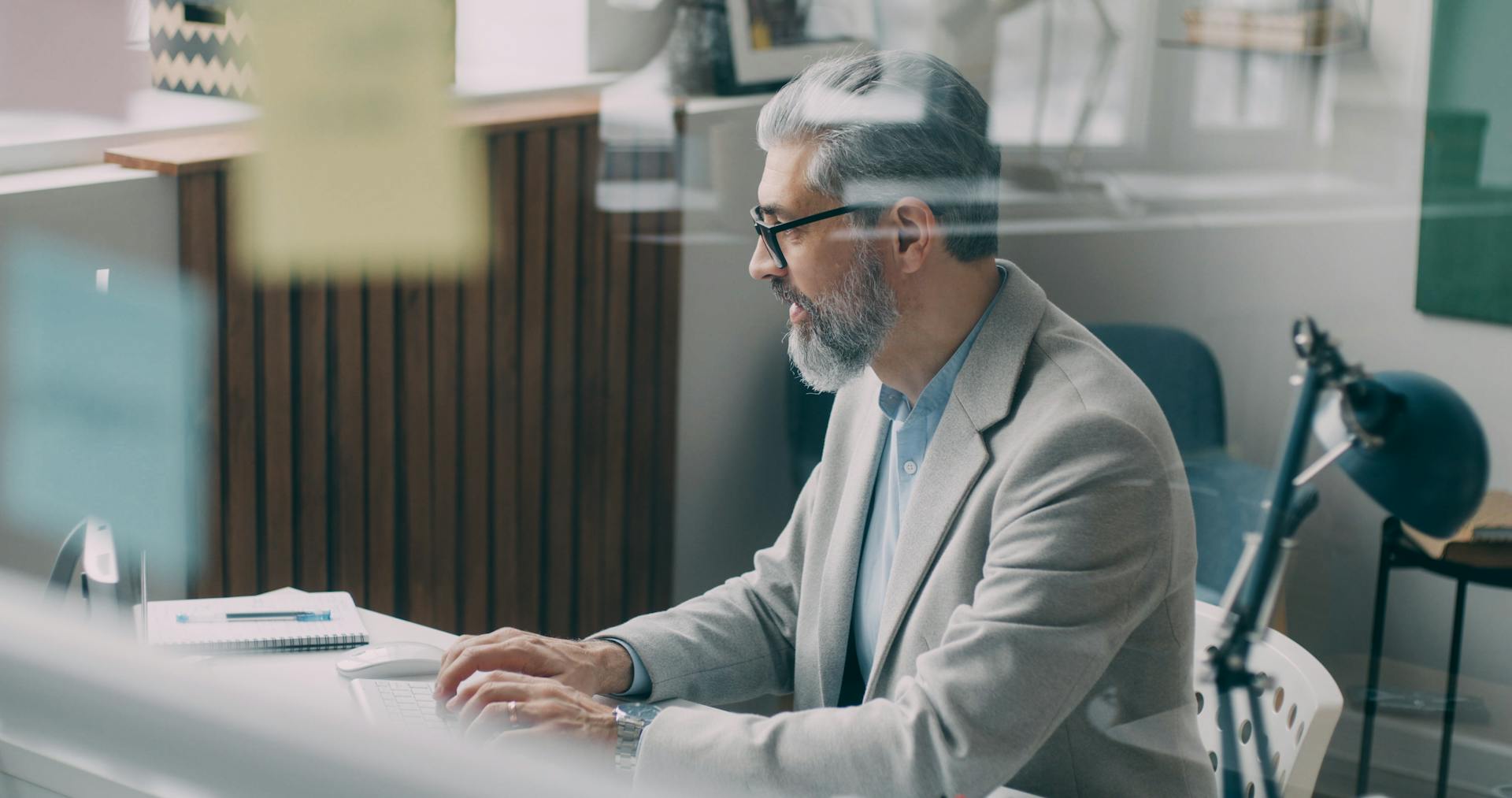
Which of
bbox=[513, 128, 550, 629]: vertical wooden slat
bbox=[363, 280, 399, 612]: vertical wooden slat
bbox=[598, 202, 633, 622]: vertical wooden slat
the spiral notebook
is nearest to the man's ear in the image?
the spiral notebook

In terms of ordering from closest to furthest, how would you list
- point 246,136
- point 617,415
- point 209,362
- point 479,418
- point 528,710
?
point 528,710, point 209,362, point 246,136, point 479,418, point 617,415

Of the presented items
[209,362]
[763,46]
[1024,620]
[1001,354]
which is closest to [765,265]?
[1001,354]

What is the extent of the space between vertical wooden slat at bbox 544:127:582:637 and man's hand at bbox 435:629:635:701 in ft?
4.41

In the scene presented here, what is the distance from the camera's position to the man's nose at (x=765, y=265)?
5.08 ft

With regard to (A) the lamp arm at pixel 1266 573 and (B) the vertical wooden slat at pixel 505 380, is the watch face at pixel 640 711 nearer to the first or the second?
(A) the lamp arm at pixel 1266 573

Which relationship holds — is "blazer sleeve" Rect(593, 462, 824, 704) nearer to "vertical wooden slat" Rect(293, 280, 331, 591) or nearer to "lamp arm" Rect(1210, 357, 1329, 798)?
"lamp arm" Rect(1210, 357, 1329, 798)

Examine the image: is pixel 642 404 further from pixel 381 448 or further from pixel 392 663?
pixel 392 663

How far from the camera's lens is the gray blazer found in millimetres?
1224

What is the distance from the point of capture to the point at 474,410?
2.70 m

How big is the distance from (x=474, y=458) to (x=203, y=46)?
0.83 metres

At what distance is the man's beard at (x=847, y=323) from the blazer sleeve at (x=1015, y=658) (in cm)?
26

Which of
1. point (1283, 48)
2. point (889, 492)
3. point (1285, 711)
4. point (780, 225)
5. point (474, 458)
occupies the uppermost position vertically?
point (1283, 48)

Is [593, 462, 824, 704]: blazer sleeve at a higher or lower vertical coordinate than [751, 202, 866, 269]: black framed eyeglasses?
lower

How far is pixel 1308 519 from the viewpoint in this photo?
116 cm
